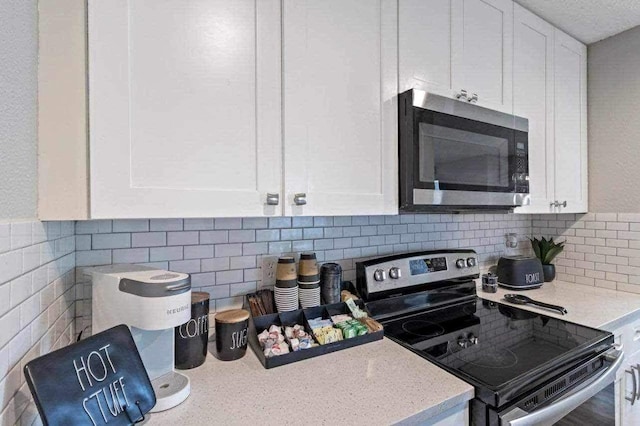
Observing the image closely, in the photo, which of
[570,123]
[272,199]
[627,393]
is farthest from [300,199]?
[570,123]

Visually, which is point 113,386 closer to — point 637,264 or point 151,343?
point 151,343

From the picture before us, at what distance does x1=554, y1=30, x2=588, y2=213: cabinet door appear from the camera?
5.82 ft

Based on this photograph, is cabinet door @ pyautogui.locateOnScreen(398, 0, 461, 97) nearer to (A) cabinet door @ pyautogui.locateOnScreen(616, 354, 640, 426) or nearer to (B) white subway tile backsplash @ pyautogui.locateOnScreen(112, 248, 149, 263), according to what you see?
(B) white subway tile backsplash @ pyautogui.locateOnScreen(112, 248, 149, 263)

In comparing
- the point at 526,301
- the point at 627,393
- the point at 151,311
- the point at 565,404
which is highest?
the point at 151,311

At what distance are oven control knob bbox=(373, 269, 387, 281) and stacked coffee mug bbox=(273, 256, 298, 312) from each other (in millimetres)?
392

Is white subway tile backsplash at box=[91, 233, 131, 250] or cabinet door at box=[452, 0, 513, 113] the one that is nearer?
white subway tile backsplash at box=[91, 233, 131, 250]

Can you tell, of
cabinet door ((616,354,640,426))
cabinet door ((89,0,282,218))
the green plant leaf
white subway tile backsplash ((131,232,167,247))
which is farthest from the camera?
the green plant leaf

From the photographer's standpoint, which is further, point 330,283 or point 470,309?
point 470,309

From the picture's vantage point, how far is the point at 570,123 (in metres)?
1.84

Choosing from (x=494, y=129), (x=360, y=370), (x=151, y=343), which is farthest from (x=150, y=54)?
(x=494, y=129)

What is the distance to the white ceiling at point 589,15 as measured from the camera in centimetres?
155

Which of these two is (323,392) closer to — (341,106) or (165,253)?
(165,253)

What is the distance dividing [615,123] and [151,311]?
2.59 meters

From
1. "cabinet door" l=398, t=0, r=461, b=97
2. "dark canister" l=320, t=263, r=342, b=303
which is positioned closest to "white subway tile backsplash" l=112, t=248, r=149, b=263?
"dark canister" l=320, t=263, r=342, b=303
